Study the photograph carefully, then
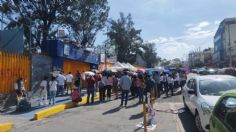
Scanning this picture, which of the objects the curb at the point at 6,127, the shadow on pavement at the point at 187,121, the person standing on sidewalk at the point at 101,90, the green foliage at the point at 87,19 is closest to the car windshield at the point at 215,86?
the shadow on pavement at the point at 187,121

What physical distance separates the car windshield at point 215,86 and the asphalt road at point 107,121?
1.24 m

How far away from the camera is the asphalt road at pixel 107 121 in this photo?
12.3 m

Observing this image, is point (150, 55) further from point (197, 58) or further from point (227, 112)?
point (227, 112)

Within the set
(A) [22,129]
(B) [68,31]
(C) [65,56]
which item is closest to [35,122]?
(A) [22,129]

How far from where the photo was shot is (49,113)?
54.0 ft

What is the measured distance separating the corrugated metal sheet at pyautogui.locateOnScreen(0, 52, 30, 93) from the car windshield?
1061cm

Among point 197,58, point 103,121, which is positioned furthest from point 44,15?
point 197,58

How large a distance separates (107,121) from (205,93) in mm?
3886

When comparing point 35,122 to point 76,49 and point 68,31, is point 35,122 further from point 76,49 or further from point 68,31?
point 68,31

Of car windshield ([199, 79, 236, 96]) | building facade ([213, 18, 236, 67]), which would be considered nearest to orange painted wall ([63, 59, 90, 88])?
car windshield ([199, 79, 236, 96])

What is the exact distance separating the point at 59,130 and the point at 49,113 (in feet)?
14.2

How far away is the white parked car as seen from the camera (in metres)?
10.2

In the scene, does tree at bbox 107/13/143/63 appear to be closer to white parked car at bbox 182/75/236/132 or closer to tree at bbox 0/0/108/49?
tree at bbox 0/0/108/49

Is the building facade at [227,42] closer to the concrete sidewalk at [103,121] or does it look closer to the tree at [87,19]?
the tree at [87,19]
